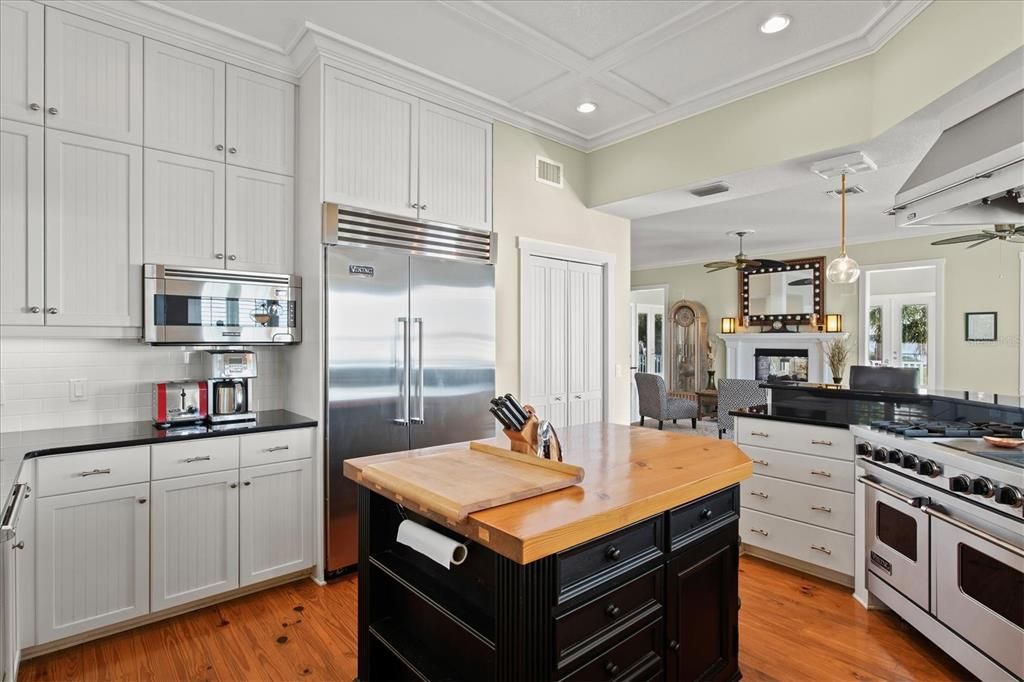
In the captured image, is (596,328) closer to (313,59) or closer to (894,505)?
(894,505)

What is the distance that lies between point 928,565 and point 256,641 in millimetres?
2989

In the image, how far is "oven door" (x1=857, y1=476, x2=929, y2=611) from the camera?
2381 millimetres

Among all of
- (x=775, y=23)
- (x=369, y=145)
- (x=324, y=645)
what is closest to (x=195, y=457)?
(x=324, y=645)

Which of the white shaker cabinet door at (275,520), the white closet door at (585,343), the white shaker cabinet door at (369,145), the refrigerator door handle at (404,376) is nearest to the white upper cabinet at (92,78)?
the white shaker cabinet door at (369,145)

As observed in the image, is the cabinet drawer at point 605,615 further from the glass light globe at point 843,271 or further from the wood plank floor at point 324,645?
the glass light globe at point 843,271

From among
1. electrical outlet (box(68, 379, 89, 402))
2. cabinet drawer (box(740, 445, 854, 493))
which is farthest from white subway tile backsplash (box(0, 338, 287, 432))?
cabinet drawer (box(740, 445, 854, 493))

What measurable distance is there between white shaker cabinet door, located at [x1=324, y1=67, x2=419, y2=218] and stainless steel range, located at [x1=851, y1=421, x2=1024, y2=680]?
294 centimetres

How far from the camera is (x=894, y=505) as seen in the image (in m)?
2.56

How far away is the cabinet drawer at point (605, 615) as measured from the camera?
54.3 inches

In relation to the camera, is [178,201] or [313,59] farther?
[313,59]

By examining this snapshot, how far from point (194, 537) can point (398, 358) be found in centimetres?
136

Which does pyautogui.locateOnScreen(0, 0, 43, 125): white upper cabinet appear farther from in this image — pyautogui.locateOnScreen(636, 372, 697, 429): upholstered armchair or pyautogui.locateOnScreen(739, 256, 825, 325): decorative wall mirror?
pyautogui.locateOnScreen(739, 256, 825, 325): decorative wall mirror

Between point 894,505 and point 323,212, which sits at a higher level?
point 323,212

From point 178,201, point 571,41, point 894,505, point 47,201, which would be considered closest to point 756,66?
point 571,41
